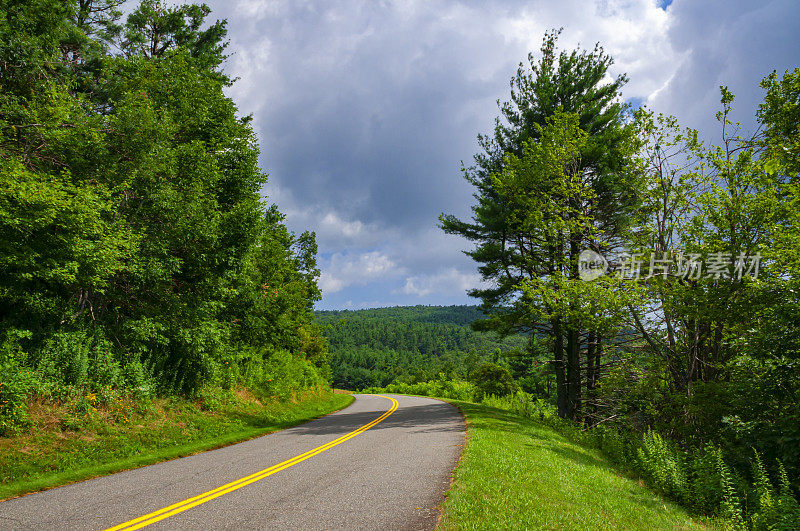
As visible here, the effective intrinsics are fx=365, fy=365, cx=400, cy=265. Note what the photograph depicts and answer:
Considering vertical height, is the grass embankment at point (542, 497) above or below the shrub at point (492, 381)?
above

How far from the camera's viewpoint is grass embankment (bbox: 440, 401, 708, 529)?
4973mm

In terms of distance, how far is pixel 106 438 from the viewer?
974 centimetres

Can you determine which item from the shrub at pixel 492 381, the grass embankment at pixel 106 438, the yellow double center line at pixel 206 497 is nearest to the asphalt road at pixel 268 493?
the yellow double center line at pixel 206 497

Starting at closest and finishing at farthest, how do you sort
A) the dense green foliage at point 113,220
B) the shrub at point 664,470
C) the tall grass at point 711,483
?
the tall grass at point 711,483, the shrub at point 664,470, the dense green foliage at point 113,220

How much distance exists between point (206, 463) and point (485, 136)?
1987cm

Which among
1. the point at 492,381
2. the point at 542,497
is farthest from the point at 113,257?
the point at 492,381

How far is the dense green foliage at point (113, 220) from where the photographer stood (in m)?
9.18

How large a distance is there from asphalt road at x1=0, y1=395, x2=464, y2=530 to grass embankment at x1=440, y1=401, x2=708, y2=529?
472 mm

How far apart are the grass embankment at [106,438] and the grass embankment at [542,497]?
7483 millimetres

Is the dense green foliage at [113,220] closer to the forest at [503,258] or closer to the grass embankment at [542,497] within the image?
the forest at [503,258]

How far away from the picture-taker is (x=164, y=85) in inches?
546

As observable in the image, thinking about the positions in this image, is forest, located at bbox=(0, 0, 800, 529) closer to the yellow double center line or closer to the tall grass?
the tall grass

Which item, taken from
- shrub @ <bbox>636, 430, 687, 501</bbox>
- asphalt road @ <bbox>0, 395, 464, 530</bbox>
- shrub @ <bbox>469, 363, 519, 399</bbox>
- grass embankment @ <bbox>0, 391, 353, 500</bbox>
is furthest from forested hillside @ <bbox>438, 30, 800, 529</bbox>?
shrub @ <bbox>469, 363, 519, 399</bbox>

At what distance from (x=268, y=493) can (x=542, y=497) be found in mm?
4456
